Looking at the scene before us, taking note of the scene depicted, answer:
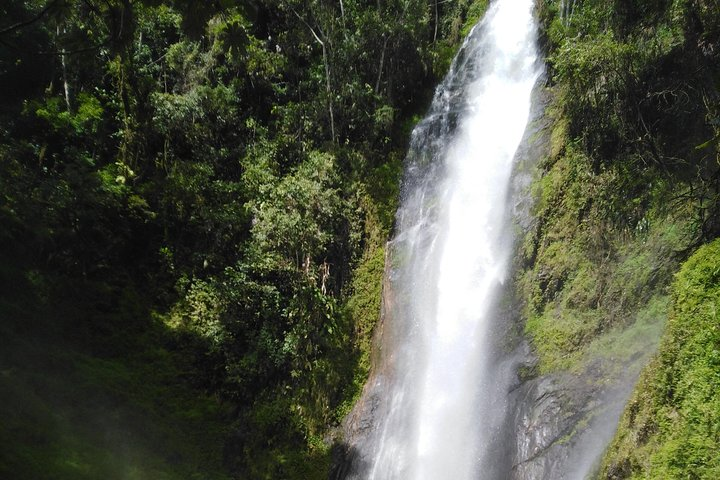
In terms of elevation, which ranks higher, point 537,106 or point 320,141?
point 320,141

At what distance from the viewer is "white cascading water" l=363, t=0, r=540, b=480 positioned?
10328 millimetres

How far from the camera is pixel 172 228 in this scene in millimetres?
13961

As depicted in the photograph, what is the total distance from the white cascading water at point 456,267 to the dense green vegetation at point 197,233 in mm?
1041

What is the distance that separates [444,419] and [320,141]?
9648 mm

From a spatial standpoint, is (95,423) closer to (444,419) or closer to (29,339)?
(29,339)

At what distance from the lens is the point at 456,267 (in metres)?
13.1

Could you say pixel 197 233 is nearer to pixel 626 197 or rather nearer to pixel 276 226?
pixel 276 226

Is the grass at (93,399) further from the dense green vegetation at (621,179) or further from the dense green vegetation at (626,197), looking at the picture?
the dense green vegetation at (621,179)

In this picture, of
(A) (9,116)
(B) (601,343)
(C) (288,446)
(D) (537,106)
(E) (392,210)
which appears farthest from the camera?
(E) (392,210)

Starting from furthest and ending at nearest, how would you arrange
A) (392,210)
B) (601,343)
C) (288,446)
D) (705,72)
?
(392,210) → (288,446) → (705,72) → (601,343)

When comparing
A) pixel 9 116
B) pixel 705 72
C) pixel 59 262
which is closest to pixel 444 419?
pixel 705 72

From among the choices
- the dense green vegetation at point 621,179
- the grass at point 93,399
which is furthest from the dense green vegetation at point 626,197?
the grass at point 93,399

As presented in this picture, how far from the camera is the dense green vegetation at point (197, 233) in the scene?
10383 millimetres

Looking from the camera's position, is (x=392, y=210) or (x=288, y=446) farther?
(x=392, y=210)
